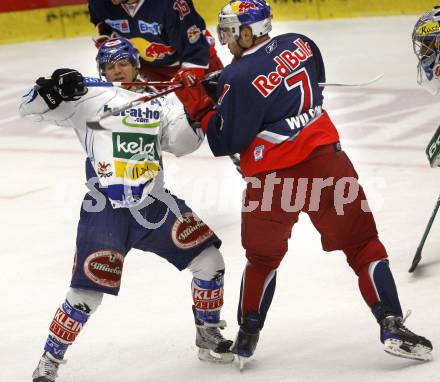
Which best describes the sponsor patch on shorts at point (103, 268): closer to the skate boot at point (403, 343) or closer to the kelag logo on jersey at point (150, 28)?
the skate boot at point (403, 343)

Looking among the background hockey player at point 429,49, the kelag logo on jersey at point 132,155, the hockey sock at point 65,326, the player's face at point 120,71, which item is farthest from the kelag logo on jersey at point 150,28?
the hockey sock at point 65,326

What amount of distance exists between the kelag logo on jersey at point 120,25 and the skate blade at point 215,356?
211 cm

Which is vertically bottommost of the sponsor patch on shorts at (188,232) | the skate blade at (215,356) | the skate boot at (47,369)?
the skate blade at (215,356)

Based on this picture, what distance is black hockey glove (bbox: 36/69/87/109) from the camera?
373 centimetres

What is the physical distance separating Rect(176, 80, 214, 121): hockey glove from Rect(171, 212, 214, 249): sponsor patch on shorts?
36cm

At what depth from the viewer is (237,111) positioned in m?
3.64

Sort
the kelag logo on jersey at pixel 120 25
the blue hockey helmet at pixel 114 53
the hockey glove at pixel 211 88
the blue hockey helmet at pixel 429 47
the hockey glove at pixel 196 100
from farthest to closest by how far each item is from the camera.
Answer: the kelag logo on jersey at pixel 120 25
the blue hockey helmet at pixel 429 47
the blue hockey helmet at pixel 114 53
the hockey glove at pixel 211 88
the hockey glove at pixel 196 100

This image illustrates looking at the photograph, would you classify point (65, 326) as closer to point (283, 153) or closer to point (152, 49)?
point (283, 153)

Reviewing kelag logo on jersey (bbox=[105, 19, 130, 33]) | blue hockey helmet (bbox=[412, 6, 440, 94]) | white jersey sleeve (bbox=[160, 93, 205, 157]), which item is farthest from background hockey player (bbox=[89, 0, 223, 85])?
white jersey sleeve (bbox=[160, 93, 205, 157])

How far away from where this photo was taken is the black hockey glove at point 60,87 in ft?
12.2

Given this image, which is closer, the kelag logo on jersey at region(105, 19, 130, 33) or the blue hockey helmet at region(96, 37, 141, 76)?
the blue hockey helmet at region(96, 37, 141, 76)

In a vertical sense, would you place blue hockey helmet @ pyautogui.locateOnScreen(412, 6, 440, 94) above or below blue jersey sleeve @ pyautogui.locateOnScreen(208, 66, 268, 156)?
below

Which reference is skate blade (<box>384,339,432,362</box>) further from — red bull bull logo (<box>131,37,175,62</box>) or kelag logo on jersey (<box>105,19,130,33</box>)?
kelag logo on jersey (<box>105,19,130,33</box>)

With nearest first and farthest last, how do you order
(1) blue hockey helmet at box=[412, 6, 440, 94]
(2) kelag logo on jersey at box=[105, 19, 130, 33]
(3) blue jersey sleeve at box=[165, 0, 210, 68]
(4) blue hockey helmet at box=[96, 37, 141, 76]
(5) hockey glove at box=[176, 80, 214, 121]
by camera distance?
(5) hockey glove at box=[176, 80, 214, 121], (4) blue hockey helmet at box=[96, 37, 141, 76], (1) blue hockey helmet at box=[412, 6, 440, 94], (3) blue jersey sleeve at box=[165, 0, 210, 68], (2) kelag logo on jersey at box=[105, 19, 130, 33]
